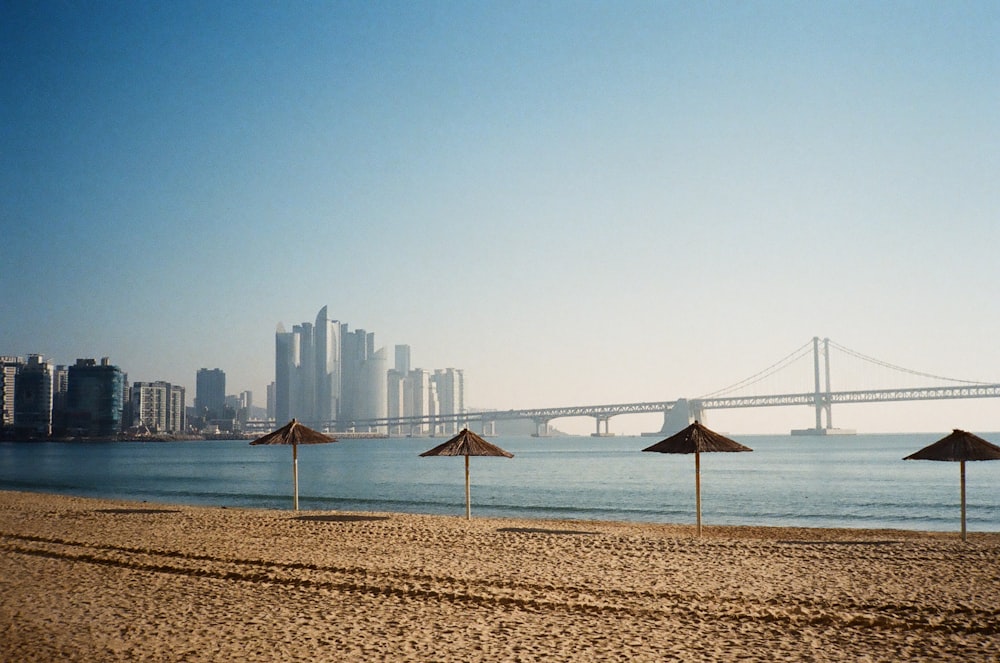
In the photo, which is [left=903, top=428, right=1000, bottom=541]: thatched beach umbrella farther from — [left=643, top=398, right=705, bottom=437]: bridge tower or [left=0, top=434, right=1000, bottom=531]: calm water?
[left=643, top=398, right=705, bottom=437]: bridge tower

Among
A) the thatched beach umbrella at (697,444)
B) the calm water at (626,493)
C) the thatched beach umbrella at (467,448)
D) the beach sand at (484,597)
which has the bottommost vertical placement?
the calm water at (626,493)

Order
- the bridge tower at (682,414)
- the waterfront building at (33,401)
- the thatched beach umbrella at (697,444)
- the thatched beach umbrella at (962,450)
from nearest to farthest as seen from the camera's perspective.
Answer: the thatched beach umbrella at (962,450) → the thatched beach umbrella at (697,444) → the bridge tower at (682,414) → the waterfront building at (33,401)

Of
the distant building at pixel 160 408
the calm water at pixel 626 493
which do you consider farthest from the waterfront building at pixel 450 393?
the calm water at pixel 626 493

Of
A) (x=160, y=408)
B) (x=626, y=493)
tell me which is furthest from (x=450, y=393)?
(x=626, y=493)

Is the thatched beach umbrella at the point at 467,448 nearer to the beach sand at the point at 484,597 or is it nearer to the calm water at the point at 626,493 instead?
the beach sand at the point at 484,597

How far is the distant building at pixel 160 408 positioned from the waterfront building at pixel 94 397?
22278 millimetres

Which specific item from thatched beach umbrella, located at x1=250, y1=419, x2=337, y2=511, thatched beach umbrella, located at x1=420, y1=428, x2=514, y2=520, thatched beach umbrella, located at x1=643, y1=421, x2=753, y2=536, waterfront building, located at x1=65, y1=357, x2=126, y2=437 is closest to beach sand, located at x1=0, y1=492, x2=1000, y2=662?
thatched beach umbrella, located at x1=643, y1=421, x2=753, y2=536

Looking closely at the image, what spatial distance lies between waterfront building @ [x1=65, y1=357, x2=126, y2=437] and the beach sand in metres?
147

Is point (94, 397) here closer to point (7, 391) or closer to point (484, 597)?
point (7, 391)

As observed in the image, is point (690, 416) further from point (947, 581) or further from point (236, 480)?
point (947, 581)

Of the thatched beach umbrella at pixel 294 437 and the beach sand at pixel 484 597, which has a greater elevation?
the thatched beach umbrella at pixel 294 437

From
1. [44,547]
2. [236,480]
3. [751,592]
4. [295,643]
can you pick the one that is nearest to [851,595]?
[751,592]

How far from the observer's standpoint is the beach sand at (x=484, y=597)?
19.7 ft

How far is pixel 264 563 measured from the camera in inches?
390
